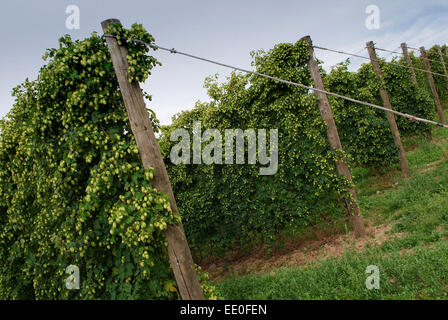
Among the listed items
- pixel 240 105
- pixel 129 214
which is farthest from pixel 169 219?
pixel 240 105

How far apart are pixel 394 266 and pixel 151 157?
5177mm

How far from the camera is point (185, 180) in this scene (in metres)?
9.33

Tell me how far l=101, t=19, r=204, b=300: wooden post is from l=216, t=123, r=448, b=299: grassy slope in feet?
9.41

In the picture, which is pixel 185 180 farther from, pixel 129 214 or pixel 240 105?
pixel 129 214

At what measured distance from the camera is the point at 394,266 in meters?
4.90

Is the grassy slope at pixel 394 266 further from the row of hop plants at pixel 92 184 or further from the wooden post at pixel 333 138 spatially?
the row of hop plants at pixel 92 184

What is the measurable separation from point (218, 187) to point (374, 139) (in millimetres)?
8336

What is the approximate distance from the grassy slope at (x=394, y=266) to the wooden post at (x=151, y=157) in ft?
9.41

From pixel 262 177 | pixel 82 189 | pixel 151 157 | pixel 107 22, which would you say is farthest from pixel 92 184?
pixel 262 177

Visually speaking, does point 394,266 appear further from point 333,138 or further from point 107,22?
point 107,22

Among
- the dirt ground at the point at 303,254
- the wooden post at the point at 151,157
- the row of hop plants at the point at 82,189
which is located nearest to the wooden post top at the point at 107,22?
the wooden post at the point at 151,157

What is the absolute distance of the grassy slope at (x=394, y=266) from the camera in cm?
446

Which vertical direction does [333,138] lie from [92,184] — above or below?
A: above

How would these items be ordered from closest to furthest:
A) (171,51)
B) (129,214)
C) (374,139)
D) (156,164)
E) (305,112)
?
(129,214) < (156,164) < (171,51) < (305,112) < (374,139)
